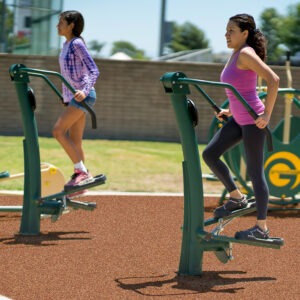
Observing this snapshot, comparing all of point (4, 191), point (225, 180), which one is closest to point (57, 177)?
point (4, 191)

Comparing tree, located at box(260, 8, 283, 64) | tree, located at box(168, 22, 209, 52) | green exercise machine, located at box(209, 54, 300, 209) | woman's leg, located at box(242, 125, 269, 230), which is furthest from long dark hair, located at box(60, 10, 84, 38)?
tree, located at box(168, 22, 209, 52)

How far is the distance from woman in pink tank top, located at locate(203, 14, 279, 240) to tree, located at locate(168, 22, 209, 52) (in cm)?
9656

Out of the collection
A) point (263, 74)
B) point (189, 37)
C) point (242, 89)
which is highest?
point (263, 74)

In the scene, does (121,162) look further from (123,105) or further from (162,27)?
(162,27)

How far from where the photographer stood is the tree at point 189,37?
103 m

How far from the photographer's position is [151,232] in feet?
23.7

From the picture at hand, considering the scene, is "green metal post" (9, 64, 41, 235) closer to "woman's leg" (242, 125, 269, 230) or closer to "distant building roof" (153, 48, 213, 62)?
"woman's leg" (242, 125, 269, 230)

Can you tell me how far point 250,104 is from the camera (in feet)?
18.5

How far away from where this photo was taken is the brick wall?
1841 cm

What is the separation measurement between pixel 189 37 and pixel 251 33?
99.5 meters

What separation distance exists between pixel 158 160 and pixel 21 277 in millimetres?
8403

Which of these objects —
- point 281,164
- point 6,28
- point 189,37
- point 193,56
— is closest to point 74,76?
point 281,164

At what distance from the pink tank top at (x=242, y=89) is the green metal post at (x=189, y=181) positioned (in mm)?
374

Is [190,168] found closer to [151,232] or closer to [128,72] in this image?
[151,232]
